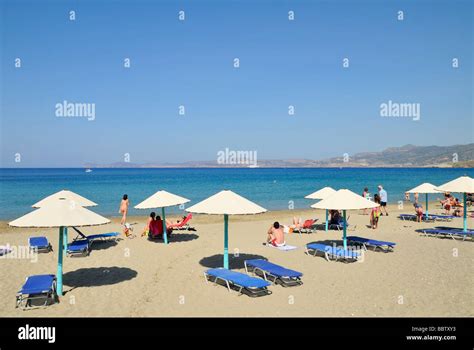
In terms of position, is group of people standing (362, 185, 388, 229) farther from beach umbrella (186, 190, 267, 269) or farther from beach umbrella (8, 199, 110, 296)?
beach umbrella (8, 199, 110, 296)

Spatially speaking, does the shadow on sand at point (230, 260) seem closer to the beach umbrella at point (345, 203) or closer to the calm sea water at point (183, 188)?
the beach umbrella at point (345, 203)

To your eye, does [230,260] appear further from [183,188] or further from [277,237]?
[183,188]

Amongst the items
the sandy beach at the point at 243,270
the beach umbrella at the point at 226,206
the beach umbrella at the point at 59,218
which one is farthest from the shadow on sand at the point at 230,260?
the beach umbrella at the point at 59,218

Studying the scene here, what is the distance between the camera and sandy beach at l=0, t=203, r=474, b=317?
702 cm

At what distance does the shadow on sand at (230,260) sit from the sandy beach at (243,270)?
3 cm

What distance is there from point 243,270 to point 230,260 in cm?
118

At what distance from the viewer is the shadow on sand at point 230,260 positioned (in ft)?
33.7

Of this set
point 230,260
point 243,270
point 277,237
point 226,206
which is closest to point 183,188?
point 277,237

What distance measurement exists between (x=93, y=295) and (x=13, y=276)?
281cm

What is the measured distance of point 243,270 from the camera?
980 centimetres

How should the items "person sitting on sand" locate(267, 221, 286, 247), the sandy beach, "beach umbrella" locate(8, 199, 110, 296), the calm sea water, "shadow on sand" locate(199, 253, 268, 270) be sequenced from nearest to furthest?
the sandy beach < "beach umbrella" locate(8, 199, 110, 296) < "shadow on sand" locate(199, 253, 268, 270) < "person sitting on sand" locate(267, 221, 286, 247) < the calm sea water

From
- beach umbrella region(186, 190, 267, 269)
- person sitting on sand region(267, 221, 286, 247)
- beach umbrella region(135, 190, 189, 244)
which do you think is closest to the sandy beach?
person sitting on sand region(267, 221, 286, 247)

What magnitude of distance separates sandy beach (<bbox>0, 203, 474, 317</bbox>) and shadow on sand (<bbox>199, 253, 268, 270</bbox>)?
0.09ft

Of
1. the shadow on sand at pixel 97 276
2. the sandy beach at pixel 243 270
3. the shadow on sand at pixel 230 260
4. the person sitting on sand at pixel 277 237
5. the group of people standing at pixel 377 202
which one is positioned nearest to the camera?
the sandy beach at pixel 243 270
